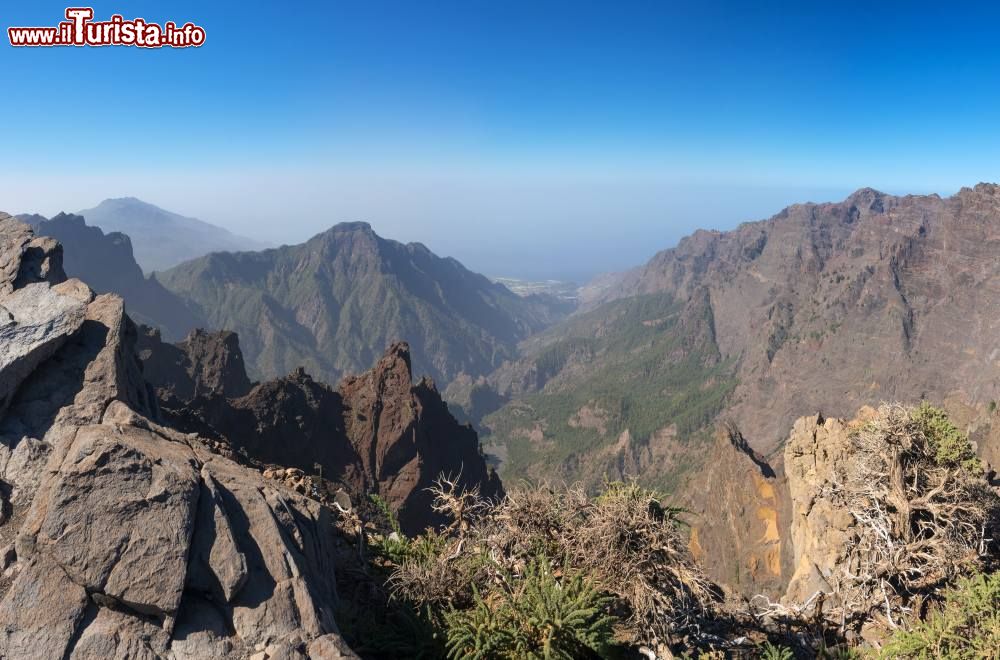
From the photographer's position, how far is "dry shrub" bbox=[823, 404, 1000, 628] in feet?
47.7

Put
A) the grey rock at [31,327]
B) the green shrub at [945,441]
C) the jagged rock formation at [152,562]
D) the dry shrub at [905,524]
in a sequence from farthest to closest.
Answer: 1. the green shrub at [945,441]
2. the dry shrub at [905,524]
3. the grey rock at [31,327]
4. the jagged rock formation at [152,562]

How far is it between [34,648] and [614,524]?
10.1m

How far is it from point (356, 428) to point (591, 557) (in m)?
63.4

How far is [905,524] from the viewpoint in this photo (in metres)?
15.1

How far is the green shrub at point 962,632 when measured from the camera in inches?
466

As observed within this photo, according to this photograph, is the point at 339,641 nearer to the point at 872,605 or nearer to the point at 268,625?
the point at 268,625

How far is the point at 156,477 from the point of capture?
918 centimetres

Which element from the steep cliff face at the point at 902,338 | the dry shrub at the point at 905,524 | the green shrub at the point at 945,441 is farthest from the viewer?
the steep cliff face at the point at 902,338

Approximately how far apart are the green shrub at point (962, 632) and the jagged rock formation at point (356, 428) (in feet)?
142

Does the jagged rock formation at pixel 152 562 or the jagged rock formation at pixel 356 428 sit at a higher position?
the jagged rock formation at pixel 152 562

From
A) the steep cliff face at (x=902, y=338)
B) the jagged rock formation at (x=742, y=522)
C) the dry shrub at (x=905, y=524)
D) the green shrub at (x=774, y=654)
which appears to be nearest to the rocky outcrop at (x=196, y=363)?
the jagged rock formation at (x=742, y=522)

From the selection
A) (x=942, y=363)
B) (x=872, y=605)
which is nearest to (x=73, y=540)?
(x=872, y=605)

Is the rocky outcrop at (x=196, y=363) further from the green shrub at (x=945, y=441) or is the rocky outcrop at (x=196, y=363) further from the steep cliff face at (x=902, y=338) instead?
the steep cliff face at (x=902, y=338)

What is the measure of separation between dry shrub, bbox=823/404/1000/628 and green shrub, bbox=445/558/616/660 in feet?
27.0
